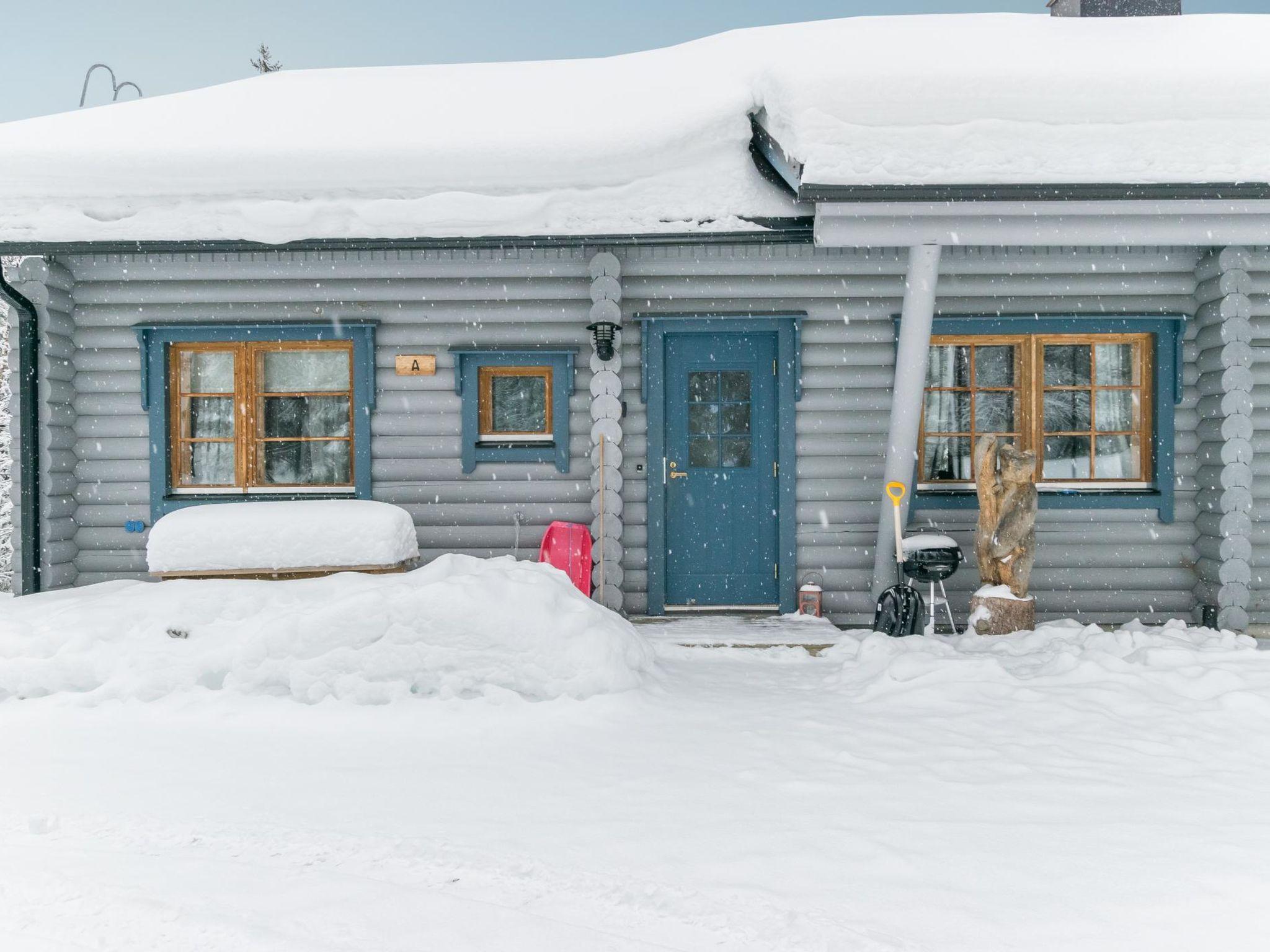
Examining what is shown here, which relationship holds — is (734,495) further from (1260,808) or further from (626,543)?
(1260,808)

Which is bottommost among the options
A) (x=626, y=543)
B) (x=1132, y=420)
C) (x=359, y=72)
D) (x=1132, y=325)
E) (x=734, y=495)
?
(x=626, y=543)

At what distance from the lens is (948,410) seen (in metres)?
6.01

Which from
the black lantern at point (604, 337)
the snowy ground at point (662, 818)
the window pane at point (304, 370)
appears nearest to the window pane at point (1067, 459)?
the snowy ground at point (662, 818)

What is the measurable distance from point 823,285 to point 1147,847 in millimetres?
4374

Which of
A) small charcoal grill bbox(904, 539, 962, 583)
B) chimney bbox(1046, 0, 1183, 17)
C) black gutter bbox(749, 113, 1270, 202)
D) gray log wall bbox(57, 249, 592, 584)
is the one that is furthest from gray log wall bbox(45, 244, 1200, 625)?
chimney bbox(1046, 0, 1183, 17)

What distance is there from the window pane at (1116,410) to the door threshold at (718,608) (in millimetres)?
3000

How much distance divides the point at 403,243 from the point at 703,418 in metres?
2.57

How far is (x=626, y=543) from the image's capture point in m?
5.92

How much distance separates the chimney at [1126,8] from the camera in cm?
704

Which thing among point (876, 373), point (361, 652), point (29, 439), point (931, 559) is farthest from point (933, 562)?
point (29, 439)

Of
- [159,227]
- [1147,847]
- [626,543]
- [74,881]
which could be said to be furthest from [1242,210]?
[159,227]

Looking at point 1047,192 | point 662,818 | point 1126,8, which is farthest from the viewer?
point 1126,8

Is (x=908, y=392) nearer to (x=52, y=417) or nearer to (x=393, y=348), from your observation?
(x=393, y=348)

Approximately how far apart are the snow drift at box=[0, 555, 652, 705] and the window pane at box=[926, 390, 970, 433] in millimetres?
3459
